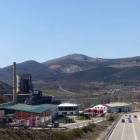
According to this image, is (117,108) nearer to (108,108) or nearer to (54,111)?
(108,108)

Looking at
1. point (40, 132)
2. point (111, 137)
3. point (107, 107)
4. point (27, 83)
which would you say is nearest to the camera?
point (40, 132)

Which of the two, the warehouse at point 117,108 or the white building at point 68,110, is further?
the warehouse at point 117,108

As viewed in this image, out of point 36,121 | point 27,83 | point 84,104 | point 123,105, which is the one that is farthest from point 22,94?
point 36,121

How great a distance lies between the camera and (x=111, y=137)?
3550cm

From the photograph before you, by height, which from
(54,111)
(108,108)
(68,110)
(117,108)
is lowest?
(117,108)

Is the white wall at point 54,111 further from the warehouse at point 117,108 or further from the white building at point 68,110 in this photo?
the warehouse at point 117,108

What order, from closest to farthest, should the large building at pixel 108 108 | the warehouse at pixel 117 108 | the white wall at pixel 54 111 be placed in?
the white wall at pixel 54 111 < the large building at pixel 108 108 < the warehouse at pixel 117 108

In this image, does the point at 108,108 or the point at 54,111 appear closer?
the point at 54,111

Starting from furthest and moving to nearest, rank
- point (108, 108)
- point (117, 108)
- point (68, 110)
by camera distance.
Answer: point (117, 108), point (108, 108), point (68, 110)

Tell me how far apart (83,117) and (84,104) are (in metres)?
39.8

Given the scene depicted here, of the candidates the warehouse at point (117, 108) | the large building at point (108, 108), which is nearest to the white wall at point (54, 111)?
the large building at point (108, 108)

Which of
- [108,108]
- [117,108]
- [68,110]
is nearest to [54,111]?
[68,110]

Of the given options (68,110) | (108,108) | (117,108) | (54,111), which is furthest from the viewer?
(117,108)

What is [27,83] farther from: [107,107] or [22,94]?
[107,107]
